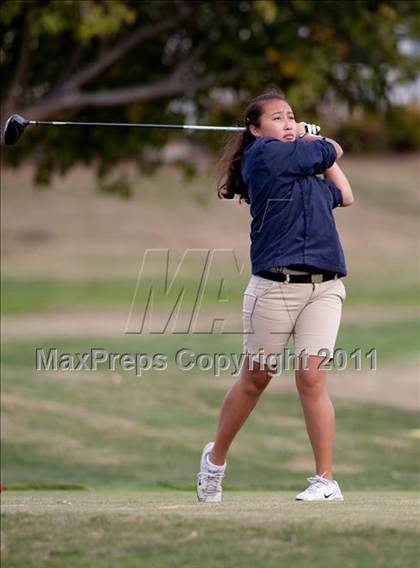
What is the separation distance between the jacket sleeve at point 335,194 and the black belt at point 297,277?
0.40 meters

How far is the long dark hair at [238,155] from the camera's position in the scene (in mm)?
7328

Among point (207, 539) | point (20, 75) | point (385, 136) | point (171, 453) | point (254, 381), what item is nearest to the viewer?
point (207, 539)

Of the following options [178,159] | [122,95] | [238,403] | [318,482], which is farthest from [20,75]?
[318,482]

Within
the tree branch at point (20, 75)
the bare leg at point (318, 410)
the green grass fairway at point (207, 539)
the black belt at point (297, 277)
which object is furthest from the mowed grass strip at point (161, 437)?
the green grass fairway at point (207, 539)

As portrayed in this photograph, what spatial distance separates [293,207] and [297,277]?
36 centimetres

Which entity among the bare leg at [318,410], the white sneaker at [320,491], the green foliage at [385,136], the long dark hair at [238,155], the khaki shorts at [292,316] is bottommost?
the white sneaker at [320,491]

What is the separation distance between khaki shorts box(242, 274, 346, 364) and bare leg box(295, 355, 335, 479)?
0.36 feet

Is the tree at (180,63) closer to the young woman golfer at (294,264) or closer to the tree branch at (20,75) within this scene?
the tree branch at (20,75)

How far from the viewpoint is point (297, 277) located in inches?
274

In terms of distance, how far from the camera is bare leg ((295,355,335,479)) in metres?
7.03

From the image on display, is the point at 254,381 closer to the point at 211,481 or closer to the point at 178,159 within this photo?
the point at 211,481

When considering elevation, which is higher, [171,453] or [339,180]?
[339,180]

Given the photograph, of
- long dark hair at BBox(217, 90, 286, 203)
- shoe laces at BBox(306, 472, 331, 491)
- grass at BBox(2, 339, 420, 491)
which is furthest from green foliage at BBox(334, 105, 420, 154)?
shoe laces at BBox(306, 472, 331, 491)

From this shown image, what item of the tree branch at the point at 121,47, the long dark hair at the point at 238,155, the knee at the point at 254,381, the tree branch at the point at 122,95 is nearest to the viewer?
the knee at the point at 254,381
